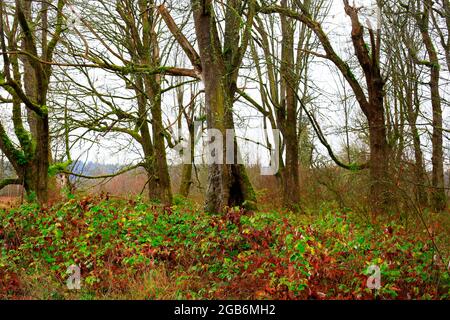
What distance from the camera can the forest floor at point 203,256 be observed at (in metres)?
5.56

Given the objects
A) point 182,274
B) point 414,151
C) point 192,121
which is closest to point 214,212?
point 182,274

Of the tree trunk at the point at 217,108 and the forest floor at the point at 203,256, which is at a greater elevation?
the tree trunk at the point at 217,108

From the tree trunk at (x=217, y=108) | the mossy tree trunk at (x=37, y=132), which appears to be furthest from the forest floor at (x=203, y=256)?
the mossy tree trunk at (x=37, y=132)

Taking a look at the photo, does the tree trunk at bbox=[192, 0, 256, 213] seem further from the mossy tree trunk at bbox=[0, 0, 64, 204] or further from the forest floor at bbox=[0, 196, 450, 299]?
the mossy tree trunk at bbox=[0, 0, 64, 204]

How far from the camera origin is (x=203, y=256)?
6586mm

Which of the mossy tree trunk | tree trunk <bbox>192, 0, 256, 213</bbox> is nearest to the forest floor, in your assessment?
tree trunk <bbox>192, 0, 256, 213</bbox>

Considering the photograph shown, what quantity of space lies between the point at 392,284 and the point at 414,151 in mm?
7041

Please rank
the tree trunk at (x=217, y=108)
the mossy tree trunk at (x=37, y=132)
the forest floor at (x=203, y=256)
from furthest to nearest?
the mossy tree trunk at (x=37, y=132)
the tree trunk at (x=217, y=108)
the forest floor at (x=203, y=256)

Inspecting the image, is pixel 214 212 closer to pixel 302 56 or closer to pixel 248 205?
pixel 248 205

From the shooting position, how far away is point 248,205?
940 cm

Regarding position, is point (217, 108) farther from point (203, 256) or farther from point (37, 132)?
point (37, 132)

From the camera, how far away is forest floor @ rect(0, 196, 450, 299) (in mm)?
5559

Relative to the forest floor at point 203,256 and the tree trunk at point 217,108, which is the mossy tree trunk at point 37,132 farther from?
the tree trunk at point 217,108

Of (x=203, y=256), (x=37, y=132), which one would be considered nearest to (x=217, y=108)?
→ (x=203, y=256)
